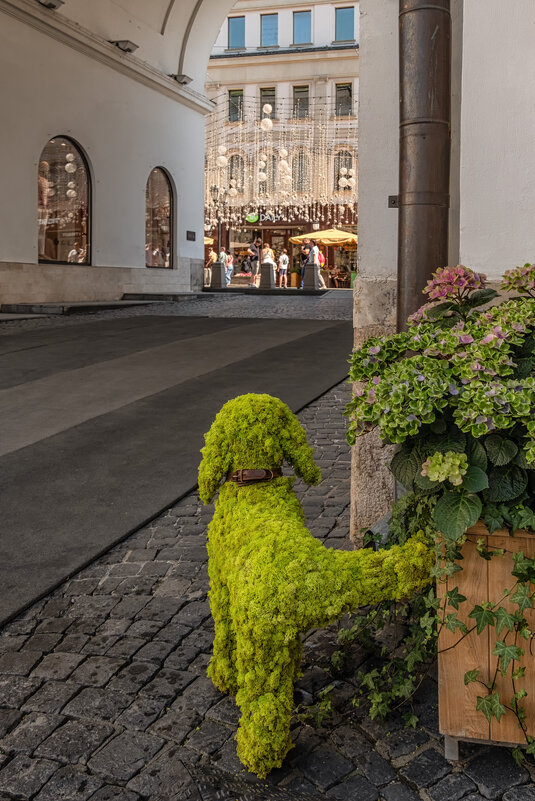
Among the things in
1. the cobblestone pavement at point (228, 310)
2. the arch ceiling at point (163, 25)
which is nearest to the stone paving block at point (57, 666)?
the cobblestone pavement at point (228, 310)

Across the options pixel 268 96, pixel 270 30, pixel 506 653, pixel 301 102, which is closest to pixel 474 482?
pixel 506 653

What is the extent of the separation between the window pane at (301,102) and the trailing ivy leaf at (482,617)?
4508cm

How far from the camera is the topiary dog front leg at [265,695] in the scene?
7.78ft

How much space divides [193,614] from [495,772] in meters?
1.53

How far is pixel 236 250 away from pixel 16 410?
39.2 m

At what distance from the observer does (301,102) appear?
44969mm

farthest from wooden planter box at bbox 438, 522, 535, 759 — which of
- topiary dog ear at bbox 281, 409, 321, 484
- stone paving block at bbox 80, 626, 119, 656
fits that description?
stone paving block at bbox 80, 626, 119, 656

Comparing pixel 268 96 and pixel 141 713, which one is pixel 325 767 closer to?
pixel 141 713

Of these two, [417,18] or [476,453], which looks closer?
[476,453]

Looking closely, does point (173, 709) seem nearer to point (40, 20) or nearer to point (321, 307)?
point (321, 307)

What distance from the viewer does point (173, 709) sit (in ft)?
9.23

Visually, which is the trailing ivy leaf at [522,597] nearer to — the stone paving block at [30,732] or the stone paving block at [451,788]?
the stone paving block at [451,788]

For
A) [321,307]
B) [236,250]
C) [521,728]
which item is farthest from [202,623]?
[236,250]

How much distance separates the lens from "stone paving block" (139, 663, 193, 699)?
2924 millimetres
